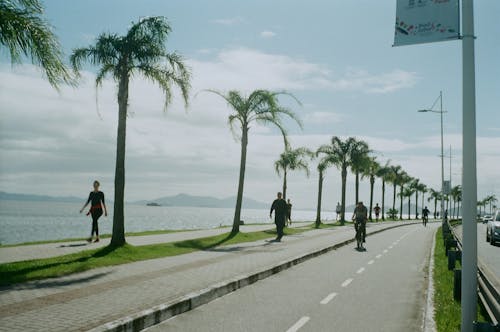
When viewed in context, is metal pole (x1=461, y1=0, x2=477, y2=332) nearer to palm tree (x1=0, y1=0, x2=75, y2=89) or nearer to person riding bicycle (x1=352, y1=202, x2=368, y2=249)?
palm tree (x1=0, y1=0, x2=75, y2=89)

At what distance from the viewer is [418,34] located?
6453 millimetres

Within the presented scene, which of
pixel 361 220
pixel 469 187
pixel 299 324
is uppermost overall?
pixel 469 187

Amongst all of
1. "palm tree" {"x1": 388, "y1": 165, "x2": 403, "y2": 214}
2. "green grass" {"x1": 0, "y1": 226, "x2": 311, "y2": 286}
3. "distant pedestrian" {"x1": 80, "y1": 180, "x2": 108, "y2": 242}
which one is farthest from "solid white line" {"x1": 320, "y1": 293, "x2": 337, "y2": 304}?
"palm tree" {"x1": 388, "y1": 165, "x2": 403, "y2": 214}

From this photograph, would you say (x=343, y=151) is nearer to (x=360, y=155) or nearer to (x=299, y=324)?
(x=360, y=155)

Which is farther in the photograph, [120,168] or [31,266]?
[120,168]

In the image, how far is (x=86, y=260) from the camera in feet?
38.4

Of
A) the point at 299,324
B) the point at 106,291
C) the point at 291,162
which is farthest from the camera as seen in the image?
the point at 291,162

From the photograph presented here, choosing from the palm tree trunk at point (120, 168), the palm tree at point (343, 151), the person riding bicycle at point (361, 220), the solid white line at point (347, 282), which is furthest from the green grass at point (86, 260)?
the palm tree at point (343, 151)

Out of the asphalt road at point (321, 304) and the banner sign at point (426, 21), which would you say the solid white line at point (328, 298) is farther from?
the banner sign at point (426, 21)

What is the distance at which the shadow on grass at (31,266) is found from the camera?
9.05 meters

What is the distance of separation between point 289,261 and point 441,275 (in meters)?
4.07

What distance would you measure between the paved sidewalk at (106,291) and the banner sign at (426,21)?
214 inches

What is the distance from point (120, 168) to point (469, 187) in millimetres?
10970

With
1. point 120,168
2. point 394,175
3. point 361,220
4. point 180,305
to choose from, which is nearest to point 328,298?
point 180,305
